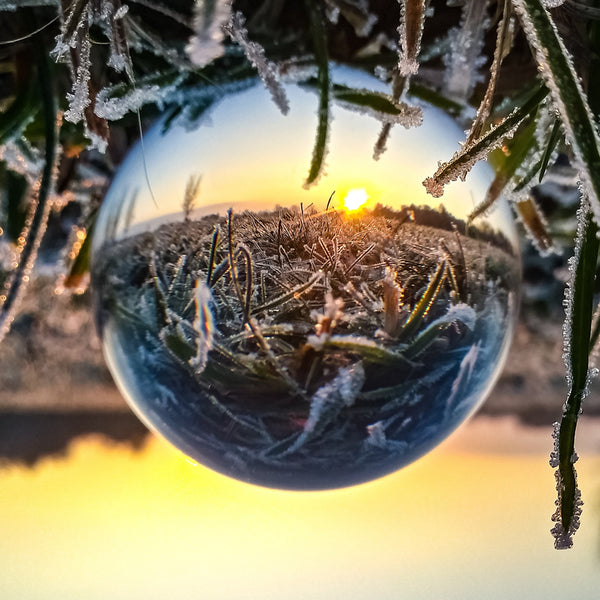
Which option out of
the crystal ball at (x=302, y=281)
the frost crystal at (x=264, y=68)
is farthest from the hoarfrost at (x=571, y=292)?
the frost crystal at (x=264, y=68)

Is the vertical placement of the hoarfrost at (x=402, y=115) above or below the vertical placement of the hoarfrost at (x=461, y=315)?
above

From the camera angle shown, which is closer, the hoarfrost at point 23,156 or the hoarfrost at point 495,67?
the hoarfrost at point 495,67

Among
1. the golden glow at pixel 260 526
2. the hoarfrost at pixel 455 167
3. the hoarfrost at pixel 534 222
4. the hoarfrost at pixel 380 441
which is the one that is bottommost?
the golden glow at pixel 260 526

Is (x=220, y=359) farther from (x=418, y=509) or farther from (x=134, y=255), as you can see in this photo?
(x=418, y=509)

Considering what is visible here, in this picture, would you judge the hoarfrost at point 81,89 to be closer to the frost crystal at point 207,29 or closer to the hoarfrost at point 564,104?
the frost crystal at point 207,29

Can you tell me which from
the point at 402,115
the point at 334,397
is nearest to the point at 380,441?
the point at 334,397

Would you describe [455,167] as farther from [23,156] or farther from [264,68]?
[23,156]

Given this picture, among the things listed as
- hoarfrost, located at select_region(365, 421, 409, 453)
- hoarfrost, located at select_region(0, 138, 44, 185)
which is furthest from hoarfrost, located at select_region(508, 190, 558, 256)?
hoarfrost, located at select_region(0, 138, 44, 185)

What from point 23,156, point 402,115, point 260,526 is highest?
point 402,115
